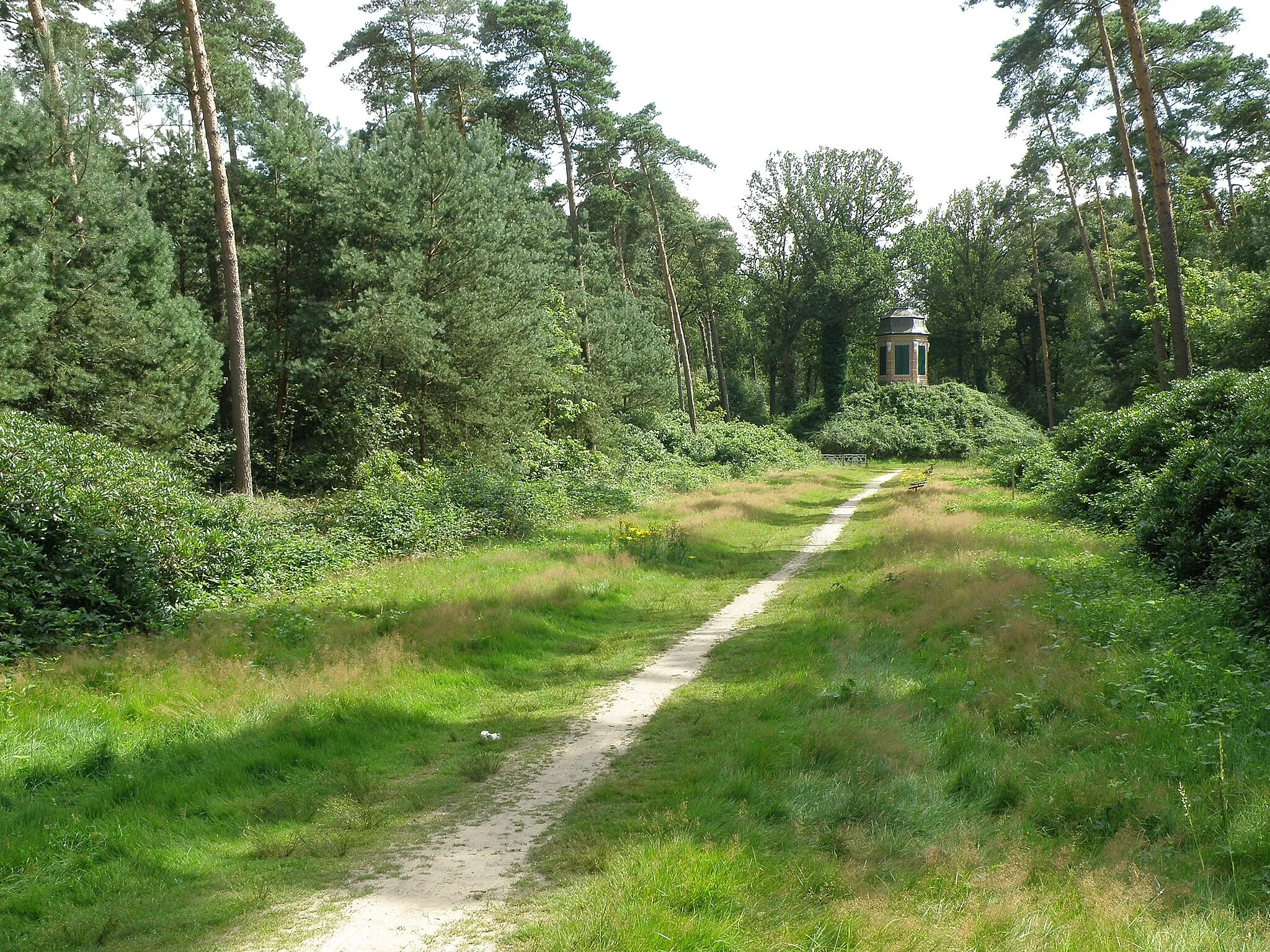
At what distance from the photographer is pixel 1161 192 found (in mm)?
18203

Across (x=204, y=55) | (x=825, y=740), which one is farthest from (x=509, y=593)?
(x=204, y=55)

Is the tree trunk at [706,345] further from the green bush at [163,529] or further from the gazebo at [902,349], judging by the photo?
the green bush at [163,529]

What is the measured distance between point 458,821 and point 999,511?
58.0 feet

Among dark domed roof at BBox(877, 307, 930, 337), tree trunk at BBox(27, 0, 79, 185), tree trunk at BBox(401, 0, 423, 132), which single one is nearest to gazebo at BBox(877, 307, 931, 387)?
dark domed roof at BBox(877, 307, 930, 337)

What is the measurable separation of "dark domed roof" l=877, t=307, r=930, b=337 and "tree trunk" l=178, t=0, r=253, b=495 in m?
52.9

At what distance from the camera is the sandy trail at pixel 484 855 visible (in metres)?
4.29

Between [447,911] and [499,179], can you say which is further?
[499,179]

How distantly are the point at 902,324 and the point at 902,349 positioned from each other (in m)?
1.85

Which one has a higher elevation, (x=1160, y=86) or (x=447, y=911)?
(x=1160, y=86)

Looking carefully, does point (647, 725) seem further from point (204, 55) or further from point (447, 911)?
point (204, 55)

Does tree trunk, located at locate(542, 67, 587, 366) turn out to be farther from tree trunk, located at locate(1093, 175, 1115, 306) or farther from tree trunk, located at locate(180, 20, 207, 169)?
tree trunk, located at locate(1093, 175, 1115, 306)

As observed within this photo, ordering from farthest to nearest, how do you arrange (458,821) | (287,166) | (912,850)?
(287,166), (458,821), (912,850)

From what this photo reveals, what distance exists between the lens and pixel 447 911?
4492 millimetres

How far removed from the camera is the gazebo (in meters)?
61.8
